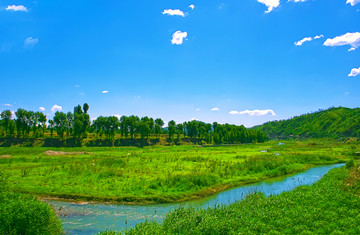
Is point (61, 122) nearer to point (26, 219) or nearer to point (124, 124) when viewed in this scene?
point (124, 124)

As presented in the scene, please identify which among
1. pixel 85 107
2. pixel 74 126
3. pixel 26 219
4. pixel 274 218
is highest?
pixel 85 107

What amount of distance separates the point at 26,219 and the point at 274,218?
17.2 meters

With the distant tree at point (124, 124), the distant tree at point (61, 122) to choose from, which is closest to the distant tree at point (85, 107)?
the distant tree at point (61, 122)

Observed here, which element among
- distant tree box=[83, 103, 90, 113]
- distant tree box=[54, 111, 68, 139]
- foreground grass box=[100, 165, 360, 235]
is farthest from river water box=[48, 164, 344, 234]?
distant tree box=[83, 103, 90, 113]

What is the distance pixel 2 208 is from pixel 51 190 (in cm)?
1224

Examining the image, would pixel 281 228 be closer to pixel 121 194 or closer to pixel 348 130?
pixel 121 194

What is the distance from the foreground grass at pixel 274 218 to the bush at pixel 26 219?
4.78 m

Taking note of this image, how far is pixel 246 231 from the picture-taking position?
1364 cm

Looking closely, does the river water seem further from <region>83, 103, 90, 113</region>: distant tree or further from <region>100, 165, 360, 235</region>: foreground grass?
<region>83, 103, 90, 113</region>: distant tree

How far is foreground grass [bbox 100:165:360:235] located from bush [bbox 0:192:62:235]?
4783mm

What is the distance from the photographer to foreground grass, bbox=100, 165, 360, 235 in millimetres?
13781

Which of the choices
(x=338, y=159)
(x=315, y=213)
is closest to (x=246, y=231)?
(x=315, y=213)

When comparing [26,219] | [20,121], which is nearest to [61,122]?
[20,121]

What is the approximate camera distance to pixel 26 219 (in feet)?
45.1
